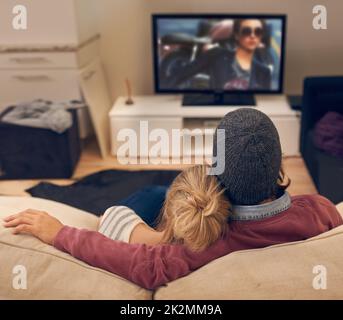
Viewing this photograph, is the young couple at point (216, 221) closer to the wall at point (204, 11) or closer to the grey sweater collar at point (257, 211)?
the grey sweater collar at point (257, 211)

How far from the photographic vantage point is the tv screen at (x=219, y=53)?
121 inches

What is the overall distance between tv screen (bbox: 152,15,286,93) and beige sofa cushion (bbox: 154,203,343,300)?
7.67ft

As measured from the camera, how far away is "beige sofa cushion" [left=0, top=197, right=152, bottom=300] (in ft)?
2.97

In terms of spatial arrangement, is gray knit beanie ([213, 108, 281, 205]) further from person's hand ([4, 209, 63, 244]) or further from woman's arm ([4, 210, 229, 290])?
person's hand ([4, 209, 63, 244])

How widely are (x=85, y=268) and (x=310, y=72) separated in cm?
289

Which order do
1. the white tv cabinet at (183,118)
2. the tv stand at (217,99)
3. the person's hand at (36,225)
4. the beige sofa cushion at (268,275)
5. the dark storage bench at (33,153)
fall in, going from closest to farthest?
1. the beige sofa cushion at (268,275)
2. the person's hand at (36,225)
3. the dark storage bench at (33,153)
4. the white tv cabinet at (183,118)
5. the tv stand at (217,99)

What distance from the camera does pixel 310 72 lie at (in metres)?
3.44

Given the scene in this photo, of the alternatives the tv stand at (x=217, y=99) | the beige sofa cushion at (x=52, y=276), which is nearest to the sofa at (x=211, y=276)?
the beige sofa cushion at (x=52, y=276)

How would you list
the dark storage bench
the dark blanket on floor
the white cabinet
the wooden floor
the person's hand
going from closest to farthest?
1. the person's hand
2. the dark blanket on floor
3. the wooden floor
4. the dark storage bench
5. the white cabinet

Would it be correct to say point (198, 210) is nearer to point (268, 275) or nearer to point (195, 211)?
point (195, 211)

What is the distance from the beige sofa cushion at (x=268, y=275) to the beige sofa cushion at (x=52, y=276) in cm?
9

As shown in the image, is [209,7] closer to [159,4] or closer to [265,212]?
[159,4]

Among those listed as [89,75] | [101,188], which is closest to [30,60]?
[89,75]

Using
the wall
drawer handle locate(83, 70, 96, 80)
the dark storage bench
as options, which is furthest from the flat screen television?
the dark storage bench
